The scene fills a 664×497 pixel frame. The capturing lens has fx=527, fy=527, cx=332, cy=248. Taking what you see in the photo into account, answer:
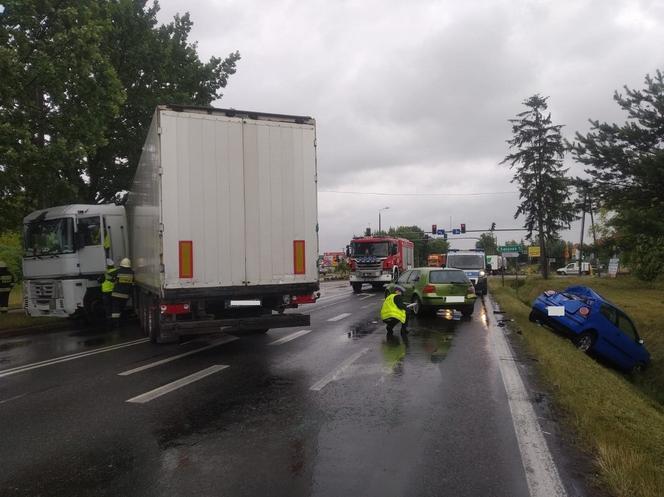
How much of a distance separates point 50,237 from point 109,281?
203cm

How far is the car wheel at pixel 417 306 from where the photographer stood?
15699mm

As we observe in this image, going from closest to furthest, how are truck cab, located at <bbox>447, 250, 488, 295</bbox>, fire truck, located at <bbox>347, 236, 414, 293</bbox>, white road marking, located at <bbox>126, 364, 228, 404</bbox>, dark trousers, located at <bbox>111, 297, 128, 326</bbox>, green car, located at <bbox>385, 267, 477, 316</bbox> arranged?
1. white road marking, located at <bbox>126, 364, 228, 404</bbox>
2. dark trousers, located at <bbox>111, 297, 128, 326</bbox>
3. green car, located at <bbox>385, 267, 477, 316</bbox>
4. truck cab, located at <bbox>447, 250, 488, 295</bbox>
5. fire truck, located at <bbox>347, 236, 414, 293</bbox>

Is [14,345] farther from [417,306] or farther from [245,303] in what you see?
[417,306]

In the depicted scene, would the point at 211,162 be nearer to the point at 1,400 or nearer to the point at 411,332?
the point at 1,400

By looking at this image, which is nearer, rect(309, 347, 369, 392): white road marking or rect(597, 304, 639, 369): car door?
rect(309, 347, 369, 392): white road marking

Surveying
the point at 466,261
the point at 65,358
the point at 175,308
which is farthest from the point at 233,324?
the point at 466,261

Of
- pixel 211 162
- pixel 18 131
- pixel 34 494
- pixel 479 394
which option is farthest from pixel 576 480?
pixel 18 131

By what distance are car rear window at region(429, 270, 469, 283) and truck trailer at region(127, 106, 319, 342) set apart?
22.9ft

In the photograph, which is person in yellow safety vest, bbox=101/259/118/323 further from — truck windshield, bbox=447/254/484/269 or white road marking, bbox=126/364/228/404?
truck windshield, bbox=447/254/484/269

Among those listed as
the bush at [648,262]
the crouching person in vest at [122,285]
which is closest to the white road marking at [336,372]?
the crouching person in vest at [122,285]

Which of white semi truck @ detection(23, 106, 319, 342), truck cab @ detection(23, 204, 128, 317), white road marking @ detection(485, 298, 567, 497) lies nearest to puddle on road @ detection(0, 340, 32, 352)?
truck cab @ detection(23, 204, 128, 317)

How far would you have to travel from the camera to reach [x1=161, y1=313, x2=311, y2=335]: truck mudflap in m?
8.34

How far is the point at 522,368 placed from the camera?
8133 millimetres

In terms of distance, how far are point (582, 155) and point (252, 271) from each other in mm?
13714
